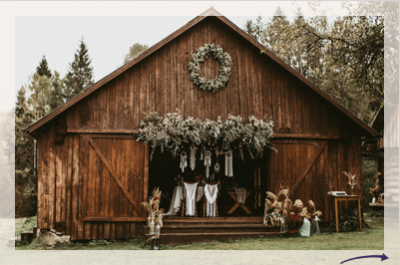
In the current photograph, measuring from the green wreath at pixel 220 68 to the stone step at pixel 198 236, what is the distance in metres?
4.01

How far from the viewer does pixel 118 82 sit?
12.2 meters

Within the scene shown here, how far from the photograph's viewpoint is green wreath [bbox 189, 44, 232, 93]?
12539mm

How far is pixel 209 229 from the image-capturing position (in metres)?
11.5

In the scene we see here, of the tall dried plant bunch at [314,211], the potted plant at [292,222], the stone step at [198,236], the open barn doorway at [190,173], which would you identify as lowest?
the stone step at [198,236]

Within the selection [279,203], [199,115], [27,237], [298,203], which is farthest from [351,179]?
[27,237]

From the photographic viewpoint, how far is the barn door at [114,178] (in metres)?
11.9

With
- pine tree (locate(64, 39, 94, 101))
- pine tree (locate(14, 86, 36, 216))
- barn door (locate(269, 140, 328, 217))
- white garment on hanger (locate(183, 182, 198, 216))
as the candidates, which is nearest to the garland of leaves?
barn door (locate(269, 140, 328, 217))

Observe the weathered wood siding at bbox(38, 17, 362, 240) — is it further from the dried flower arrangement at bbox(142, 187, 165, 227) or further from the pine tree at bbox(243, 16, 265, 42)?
the pine tree at bbox(243, 16, 265, 42)

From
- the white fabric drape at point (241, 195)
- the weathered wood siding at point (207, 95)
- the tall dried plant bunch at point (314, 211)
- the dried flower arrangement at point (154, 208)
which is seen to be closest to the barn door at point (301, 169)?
the tall dried plant bunch at point (314, 211)

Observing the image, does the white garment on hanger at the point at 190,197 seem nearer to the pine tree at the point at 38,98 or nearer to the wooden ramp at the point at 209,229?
the wooden ramp at the point at 209,229

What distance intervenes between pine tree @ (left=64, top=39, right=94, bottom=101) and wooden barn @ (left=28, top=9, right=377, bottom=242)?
81.6 ft
